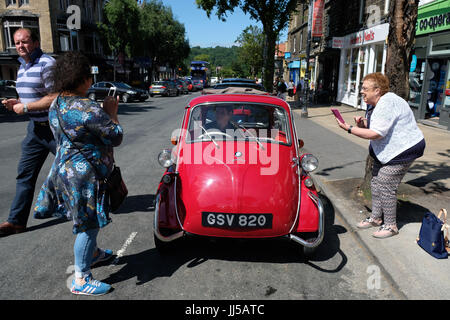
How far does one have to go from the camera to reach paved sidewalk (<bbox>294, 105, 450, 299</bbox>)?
3.25 meters

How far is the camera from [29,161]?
4.07 metres

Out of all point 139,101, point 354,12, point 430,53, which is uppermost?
point 354,12

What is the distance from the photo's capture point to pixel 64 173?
9.05 feet

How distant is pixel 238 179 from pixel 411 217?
2728 mm

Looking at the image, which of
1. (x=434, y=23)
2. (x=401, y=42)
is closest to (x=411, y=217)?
(x=401, y=42)

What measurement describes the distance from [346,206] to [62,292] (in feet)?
12.6

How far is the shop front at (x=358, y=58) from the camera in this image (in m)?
18.5

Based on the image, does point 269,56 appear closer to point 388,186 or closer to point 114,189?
point 388,186

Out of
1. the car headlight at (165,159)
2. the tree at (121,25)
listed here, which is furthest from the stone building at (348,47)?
the tree at (121,25)

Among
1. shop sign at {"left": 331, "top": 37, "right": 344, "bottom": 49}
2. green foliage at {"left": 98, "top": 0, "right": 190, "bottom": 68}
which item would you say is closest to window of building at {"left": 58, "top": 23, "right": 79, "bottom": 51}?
green foliage at {"left": 98, "top": 0, "right": 190, "bottom": 68}

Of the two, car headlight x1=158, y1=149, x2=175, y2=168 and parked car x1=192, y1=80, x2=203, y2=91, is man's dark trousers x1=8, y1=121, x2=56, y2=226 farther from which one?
parked car x1=192, y1=80, x2=203, y2=91

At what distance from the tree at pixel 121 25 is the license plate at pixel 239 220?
117ft

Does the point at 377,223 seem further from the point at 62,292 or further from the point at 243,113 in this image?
the point at 62,292
